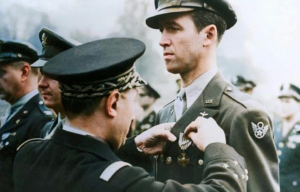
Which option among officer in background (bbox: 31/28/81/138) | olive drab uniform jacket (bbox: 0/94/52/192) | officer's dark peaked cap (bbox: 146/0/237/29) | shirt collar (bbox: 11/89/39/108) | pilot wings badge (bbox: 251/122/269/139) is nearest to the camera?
pilot wings badge (bbox: 251/122/269/139)

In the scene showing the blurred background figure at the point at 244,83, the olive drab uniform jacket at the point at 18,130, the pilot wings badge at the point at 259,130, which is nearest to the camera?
the pilot wings badge at the point at 259,130

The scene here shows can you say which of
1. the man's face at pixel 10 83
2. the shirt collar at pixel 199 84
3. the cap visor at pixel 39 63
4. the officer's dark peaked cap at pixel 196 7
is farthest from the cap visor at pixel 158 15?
the man's face at pixel 10 83

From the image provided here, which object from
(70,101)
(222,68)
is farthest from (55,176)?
(222,68)

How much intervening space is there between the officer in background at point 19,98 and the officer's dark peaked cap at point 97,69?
33.6 inches

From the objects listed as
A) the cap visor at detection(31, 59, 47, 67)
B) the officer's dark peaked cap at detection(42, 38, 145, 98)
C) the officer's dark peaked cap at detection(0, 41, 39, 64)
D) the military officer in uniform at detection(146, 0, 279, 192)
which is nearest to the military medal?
the military officer in uniform at detection(146, 0, 279, 192)

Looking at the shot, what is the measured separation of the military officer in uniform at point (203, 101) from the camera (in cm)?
144

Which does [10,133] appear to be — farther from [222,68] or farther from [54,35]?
[222,68]

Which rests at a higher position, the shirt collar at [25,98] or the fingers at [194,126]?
the fingers at [194,126]

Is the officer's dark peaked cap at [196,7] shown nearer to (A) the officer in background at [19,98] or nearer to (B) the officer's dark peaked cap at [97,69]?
(B) the officer's dark peaked cap at [97,69]

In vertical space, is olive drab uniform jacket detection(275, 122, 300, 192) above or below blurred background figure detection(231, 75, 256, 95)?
below

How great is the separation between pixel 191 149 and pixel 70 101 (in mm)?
561

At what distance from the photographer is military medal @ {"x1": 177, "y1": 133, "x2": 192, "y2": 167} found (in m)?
1.50

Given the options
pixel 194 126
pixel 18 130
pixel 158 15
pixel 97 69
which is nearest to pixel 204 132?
pixel 194 126

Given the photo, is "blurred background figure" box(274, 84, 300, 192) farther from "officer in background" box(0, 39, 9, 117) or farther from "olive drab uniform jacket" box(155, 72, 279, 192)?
"officer in background" box(0, 39, 9, 117)
